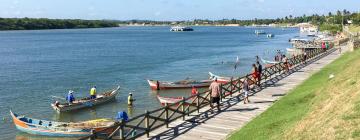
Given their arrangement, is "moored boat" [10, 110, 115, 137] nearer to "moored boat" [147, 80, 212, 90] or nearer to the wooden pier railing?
the wooden pier railing

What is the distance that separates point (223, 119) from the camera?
826 inches

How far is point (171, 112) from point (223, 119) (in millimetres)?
11208

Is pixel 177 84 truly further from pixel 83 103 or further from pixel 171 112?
pixel 171 112

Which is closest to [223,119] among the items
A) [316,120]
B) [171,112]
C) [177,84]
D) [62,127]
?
[316,120]

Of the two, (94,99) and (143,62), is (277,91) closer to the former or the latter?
(94,99)

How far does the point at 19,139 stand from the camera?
28000 millimetres

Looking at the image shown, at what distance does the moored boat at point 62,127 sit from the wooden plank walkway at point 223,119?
7.92 metres

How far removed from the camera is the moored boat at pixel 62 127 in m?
26.5

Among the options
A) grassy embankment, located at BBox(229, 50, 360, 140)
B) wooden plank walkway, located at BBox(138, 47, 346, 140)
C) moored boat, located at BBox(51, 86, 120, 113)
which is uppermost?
grassy embankment, located at BBox(229, 50, 360, 140)

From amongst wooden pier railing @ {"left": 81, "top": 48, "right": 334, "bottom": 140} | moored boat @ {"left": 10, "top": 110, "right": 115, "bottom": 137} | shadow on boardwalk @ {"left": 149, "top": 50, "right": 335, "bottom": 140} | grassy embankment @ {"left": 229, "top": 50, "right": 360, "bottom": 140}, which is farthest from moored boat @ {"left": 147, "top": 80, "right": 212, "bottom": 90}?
grassy embankment @ {"left": 229, "top": 50, "right": 360, "bottom": 140}

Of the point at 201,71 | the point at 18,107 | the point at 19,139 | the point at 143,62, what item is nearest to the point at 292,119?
the point at 19,139

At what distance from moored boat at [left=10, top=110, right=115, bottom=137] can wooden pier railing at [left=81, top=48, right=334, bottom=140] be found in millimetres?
1926

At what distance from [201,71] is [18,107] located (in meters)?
33.9

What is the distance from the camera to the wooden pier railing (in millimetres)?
17042
